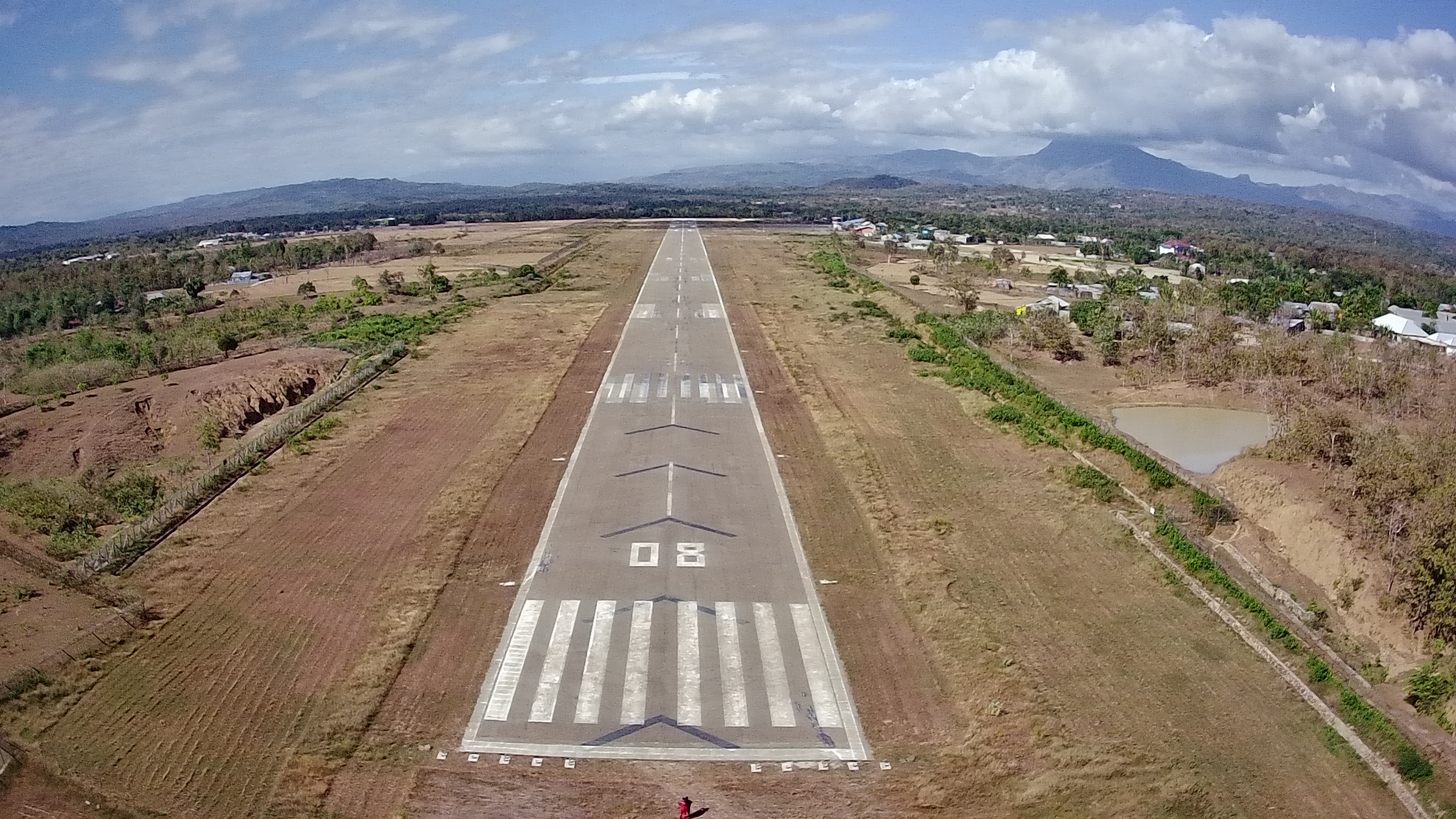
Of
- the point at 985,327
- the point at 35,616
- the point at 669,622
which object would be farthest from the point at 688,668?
the point at 985,327

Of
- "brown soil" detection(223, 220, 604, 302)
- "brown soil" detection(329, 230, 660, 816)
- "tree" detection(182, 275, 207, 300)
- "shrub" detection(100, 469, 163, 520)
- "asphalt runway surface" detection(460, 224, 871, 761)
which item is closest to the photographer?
"brown soil" detection(329, 230, 660, 816)

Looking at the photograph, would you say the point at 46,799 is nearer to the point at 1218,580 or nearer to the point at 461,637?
the point at 461,637

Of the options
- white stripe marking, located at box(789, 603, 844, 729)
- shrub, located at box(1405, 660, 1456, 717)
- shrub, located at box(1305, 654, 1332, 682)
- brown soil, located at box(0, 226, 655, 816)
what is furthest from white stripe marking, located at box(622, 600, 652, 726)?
shrub, located at box(1405, 660, 1456, 717)

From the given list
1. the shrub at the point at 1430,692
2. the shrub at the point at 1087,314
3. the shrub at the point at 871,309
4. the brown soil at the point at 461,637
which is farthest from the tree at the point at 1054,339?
the shrub at the point at 1430,692

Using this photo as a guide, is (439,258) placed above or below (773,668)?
above

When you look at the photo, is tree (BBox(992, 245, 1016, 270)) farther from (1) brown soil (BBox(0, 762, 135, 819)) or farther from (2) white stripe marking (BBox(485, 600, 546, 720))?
(1) brown soil (BBox(0, 762, 135, 819))

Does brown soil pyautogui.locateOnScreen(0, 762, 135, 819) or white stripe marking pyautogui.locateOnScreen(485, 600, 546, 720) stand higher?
brown soil pyautogui.locateOnScreen(0, 762, 135, 819)

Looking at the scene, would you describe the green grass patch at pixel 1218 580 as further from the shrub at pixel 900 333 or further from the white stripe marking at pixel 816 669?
the shrub at pixel 900 333
